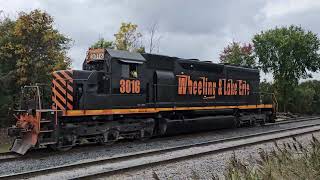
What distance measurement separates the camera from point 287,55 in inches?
1341

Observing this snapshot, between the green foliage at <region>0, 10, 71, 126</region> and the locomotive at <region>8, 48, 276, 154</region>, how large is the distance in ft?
10.9

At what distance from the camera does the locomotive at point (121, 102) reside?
12742 mm

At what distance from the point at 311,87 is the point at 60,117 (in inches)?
1283

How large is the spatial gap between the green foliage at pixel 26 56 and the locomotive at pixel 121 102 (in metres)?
3.32

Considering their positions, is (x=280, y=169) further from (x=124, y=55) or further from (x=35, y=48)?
(x=35, y=48)

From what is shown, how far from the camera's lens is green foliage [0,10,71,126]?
1962 centimetres

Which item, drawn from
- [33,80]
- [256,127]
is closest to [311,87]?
[256,127]

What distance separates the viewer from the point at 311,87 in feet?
132

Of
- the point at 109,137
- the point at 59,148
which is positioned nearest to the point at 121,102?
the point at 109,137

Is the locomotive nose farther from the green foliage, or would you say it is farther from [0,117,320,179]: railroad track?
the green foliage

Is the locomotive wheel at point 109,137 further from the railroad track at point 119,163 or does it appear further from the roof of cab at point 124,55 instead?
the roof of cab at point 124,55

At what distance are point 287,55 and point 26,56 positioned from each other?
2173 cm

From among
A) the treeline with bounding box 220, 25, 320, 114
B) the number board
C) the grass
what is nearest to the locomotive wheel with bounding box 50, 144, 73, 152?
the number board

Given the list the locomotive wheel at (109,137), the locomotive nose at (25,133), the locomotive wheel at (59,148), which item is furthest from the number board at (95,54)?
the locomotive wheel at (59,148)
